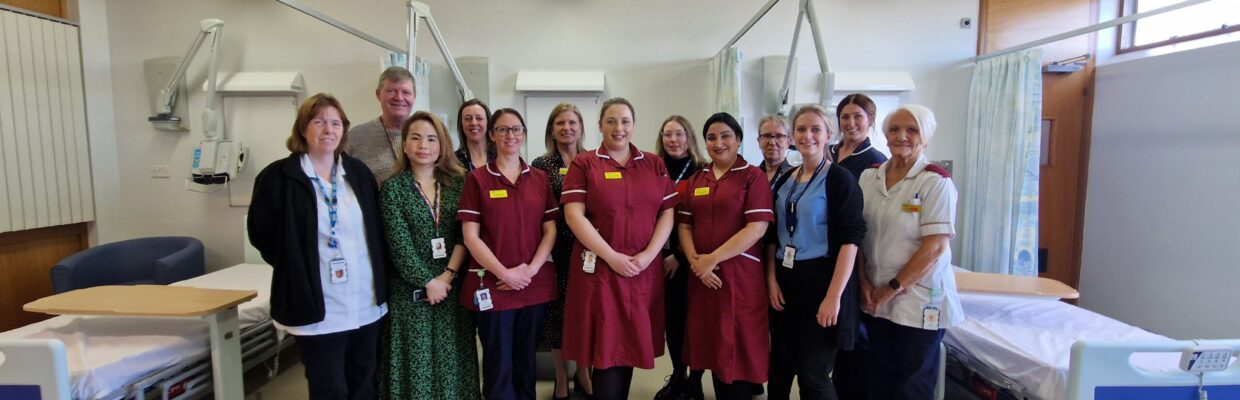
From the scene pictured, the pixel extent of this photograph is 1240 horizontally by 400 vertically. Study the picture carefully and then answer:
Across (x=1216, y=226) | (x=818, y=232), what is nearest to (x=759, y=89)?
(x=818, y=232)

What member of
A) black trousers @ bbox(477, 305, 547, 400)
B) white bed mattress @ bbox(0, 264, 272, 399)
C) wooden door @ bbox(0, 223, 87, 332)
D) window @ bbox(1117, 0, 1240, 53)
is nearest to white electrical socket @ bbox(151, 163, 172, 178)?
wooden door @ bbox(0, 223, 87, 332)

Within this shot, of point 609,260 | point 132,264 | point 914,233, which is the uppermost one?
point 914,233

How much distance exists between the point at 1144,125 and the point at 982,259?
1384mm

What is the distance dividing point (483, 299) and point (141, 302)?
143 cm

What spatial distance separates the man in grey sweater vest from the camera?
213 centimetres

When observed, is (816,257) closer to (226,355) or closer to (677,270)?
Result: (677,270)

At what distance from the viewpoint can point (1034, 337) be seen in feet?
6.76

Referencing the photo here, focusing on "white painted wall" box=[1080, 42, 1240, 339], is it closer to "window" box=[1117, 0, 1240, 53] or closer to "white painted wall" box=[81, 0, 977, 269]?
"window" box=[1117, 0, 1240, 53]

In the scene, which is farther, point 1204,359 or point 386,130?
point 386,130

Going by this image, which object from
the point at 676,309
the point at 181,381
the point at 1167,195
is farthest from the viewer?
the point at 1167,195

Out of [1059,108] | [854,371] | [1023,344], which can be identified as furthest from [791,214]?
[1059,108]

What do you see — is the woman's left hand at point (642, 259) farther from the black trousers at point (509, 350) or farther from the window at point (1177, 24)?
the window at point (1177, 24)

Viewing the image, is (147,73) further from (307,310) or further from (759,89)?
(759,89)

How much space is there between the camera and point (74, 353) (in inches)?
73.0
